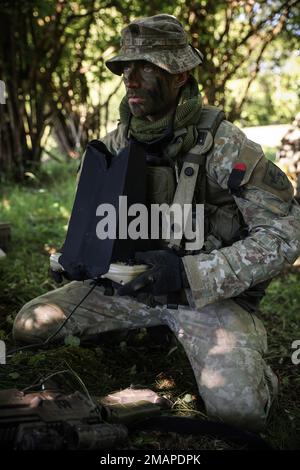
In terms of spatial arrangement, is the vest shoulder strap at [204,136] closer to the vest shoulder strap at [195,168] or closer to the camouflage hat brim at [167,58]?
the vest shoulder strap at [195,168]

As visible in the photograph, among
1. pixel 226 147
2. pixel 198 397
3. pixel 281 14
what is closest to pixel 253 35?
pixel 281 14

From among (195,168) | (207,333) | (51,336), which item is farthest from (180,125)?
(51,336)

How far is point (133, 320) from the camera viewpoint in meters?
3.12

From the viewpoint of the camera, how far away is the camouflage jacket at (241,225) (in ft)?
8.44

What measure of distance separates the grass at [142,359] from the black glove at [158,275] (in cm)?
55

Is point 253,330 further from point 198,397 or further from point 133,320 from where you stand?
point 133,320

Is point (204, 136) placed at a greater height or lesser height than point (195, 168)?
greater

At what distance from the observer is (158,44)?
280 centimetres

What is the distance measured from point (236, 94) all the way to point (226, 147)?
6.52 meters

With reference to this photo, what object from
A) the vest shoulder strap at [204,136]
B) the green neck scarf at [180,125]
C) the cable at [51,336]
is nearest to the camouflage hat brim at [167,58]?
the green neck scarf at [180,125]

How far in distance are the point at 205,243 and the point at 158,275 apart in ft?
1.61

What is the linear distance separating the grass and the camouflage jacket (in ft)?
1.96

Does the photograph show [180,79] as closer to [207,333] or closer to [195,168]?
[195,168]

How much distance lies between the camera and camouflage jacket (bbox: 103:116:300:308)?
2.57 m
